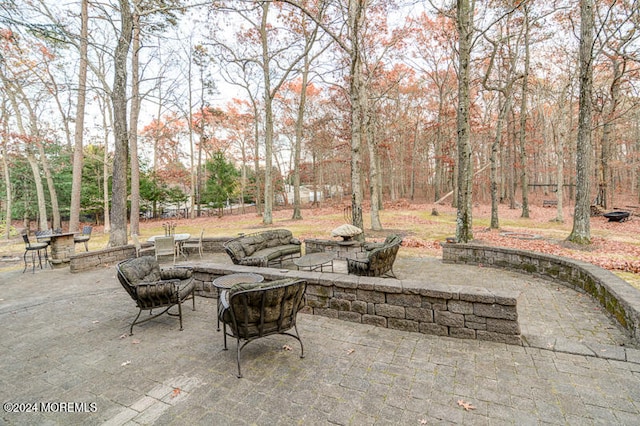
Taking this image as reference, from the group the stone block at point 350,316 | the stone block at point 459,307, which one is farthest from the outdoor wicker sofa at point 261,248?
the stone block at point 459,307

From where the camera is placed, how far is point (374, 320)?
135 inches

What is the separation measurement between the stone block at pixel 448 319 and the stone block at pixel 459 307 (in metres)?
0.05

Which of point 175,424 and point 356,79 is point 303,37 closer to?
point 356,79

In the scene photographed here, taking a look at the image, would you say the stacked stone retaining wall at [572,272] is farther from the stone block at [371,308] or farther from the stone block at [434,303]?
the stone block at [371,308]

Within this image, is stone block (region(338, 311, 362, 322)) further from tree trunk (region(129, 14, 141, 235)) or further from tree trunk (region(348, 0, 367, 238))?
tree trunk (region(129, 14, 141, 235))

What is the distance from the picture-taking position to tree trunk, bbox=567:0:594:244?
7.12 m

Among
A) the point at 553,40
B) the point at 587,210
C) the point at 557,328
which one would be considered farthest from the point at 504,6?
the point at 557,328

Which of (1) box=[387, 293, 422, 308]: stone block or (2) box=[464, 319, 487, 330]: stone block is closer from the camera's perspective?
(2) box=[464, 319, 487, 330]: stone block

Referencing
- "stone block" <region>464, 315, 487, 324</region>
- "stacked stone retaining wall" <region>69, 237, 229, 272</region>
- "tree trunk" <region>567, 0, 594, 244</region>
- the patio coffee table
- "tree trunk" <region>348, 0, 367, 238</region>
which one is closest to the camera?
"stone block" <region>464, 315, 487, 324</region>

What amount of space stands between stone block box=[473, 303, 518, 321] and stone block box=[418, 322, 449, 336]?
390 millimetres

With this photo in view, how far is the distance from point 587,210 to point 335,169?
2334 centimetres

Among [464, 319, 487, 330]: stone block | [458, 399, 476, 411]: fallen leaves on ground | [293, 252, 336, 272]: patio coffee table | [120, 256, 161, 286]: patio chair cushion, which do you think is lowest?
[458, 399, 476, 411]: fallen leaves on ground

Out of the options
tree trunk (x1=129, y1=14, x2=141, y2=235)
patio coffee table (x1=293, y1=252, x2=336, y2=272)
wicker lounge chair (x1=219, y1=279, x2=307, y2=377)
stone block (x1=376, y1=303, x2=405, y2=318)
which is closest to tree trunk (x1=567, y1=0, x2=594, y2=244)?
patio coffee table (x1=293, y1=252, x2=336, y2=272)

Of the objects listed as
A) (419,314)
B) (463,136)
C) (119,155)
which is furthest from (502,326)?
(119,155)
